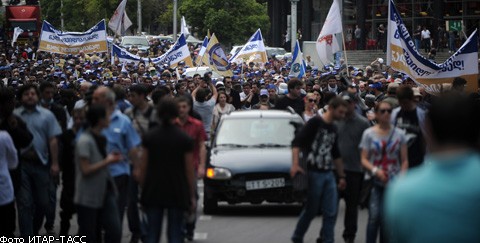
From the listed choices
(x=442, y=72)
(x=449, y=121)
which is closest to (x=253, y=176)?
(x=442, y=72)

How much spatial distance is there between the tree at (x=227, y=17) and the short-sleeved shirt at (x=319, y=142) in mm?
49941

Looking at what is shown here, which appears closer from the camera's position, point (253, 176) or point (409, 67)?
point (253, 176)

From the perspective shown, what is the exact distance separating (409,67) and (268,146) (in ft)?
18.1

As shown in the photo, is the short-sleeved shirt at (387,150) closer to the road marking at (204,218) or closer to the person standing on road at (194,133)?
the person standing on road at (194,133)

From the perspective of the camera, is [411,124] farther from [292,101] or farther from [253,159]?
[292,101]

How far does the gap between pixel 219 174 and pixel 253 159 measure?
48cm

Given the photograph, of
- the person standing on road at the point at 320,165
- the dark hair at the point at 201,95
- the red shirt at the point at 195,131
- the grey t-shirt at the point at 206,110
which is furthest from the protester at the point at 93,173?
the grey t-shirt at the point at 206,110

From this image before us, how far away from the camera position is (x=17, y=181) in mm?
11352

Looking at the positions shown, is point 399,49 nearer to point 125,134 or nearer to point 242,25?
point 125,134

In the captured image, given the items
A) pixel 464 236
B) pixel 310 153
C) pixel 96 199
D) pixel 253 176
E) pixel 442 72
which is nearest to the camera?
pixel 464 236

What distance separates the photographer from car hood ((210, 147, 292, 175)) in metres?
14.5

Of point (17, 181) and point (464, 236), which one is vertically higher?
point (464, 236)

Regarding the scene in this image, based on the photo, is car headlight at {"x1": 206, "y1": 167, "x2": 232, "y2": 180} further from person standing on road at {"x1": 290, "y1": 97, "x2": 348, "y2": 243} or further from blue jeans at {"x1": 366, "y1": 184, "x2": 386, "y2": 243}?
blue jeans at {"x1": 366, "y1": 184, "x2": 386, "y2": 243}

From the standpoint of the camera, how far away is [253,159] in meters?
14.7
